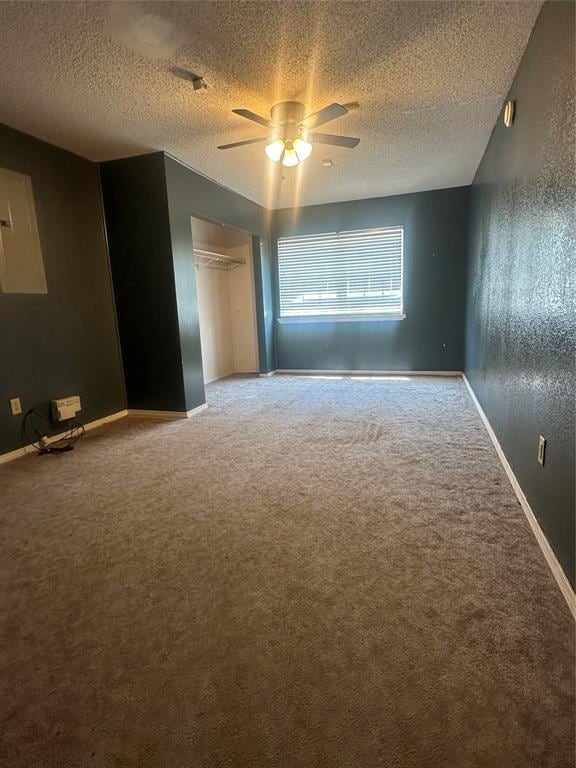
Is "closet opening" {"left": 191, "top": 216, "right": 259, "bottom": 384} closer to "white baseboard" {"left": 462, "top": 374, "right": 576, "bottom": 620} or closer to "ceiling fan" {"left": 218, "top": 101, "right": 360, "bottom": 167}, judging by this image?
"ceiling fan" {"left": 218, "top": 101, "right": 360, "bottom": 167}

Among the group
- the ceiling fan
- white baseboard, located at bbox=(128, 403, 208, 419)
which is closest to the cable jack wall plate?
white baseboard, located at bbox=(128, 403, 208, 419)

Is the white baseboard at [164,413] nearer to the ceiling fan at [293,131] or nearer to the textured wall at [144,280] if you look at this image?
the textured wall at [144,280]

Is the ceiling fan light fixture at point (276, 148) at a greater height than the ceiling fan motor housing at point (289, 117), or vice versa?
the ceiling fan motor housing at point (289, 117)

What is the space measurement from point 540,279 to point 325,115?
1.71 m

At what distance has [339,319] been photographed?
589cm

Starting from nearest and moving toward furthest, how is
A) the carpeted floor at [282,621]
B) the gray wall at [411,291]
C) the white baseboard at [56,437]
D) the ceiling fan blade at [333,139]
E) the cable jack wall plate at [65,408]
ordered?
1. the carpeted floor at [282,621]
2. the ceiling fan blade at [333,139]
3. the white baseboard at [56,437]
4. the cable jack wall plate at [65,408]
5. the gray wall at [411,291]

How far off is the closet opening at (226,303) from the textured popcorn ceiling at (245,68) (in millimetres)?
2066

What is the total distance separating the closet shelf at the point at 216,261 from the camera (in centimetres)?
531

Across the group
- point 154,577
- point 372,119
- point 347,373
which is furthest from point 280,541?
point 347,373

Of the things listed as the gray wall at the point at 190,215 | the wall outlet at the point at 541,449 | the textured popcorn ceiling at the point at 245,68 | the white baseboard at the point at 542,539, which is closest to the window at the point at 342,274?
the gray wall at the point at 190,215

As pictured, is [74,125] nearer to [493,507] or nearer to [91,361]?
[91,361]

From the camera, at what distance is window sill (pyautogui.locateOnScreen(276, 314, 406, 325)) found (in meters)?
5.66

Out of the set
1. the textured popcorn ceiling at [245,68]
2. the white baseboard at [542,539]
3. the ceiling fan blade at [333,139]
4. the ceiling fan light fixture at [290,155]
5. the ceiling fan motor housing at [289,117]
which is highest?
the textured popcorn ceiling at [245,68]

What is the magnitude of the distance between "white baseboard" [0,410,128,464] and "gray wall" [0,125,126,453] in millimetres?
49
